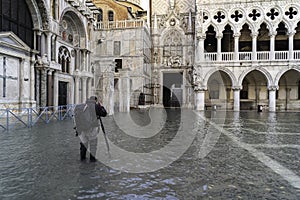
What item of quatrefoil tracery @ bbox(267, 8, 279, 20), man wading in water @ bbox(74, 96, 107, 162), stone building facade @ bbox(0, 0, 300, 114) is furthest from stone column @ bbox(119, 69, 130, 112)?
quatrefoil tracery @ bbox(267, 8, 279, 20)

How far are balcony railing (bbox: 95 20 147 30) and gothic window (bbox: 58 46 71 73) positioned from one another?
806cm

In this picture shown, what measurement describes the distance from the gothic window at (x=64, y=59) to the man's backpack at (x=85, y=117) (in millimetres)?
18238

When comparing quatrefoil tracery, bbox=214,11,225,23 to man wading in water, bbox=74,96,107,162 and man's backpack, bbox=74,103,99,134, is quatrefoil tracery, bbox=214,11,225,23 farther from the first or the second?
man's backpack, bbox=74,103,99,134

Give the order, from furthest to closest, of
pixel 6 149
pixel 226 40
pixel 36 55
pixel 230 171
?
pixel 226 40, pixel 36 55, pixel 6 149, pixel 230 171

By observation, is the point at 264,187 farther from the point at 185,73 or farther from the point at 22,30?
the point at 185,73

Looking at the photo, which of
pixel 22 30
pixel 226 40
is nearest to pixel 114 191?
pixel 22 30

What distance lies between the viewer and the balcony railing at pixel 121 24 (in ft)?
97.9

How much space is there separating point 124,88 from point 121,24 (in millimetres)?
13851

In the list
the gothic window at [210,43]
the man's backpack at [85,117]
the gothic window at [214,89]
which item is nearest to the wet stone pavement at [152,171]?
the man's backpack at [85,117]

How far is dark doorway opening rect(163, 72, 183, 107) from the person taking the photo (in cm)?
3494

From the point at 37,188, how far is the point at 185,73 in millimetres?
30128

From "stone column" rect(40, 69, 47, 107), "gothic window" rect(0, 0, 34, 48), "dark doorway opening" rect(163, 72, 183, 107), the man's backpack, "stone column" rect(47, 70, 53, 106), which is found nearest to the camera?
the man's backpack

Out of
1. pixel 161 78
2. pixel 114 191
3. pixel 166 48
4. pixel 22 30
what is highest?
pixel 166 48

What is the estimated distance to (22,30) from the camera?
16734mm
